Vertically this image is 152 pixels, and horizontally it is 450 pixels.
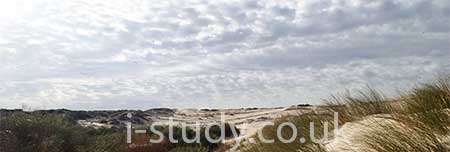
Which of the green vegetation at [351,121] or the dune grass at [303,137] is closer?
the green vegetation at [351,121]

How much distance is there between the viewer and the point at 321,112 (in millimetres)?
11180

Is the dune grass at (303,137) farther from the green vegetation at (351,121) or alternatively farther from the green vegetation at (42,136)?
the green vegetation at (42,136)

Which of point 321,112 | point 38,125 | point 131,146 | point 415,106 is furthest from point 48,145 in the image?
point 415,106

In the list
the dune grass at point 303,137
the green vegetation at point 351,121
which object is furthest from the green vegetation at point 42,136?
the dune grass at point 303,137

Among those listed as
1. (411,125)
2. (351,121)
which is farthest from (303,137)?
(411,125)

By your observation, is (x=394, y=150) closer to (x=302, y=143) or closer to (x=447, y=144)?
(x=447, y=144)

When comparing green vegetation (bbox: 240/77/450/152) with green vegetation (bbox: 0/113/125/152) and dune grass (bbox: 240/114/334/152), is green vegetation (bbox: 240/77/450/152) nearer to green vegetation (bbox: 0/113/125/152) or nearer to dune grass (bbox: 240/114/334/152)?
dune grass (bbox: 240/114/334/152)

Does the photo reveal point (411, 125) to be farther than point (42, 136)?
No

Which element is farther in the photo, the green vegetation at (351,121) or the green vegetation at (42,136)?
the green vegetation at (42,136)

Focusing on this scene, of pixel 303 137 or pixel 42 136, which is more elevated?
pixel 42 136

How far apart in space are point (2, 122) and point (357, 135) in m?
6.06

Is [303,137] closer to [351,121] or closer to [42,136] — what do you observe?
[351,121]

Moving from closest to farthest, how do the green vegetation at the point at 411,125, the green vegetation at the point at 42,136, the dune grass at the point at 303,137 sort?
the green vegetation at the point at 411,125 → the dune grass at the point at 303,137 → the green vegetation at the point at 42,136

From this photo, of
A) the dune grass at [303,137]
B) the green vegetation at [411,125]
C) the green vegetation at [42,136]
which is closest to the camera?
the green vegetation at [411,125]
